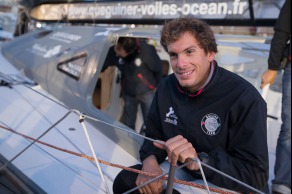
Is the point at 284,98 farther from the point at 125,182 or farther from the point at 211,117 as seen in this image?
the point at 125,182

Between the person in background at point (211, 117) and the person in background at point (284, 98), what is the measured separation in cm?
58

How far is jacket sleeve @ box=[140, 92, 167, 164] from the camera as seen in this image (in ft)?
6.20

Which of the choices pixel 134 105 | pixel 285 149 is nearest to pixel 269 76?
pixel 285 149

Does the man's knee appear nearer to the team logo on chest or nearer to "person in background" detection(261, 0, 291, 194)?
the team logo on chest

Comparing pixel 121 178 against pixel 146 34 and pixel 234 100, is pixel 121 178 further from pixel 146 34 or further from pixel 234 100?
pixel 146 34

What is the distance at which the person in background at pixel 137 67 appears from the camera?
12.9 ft

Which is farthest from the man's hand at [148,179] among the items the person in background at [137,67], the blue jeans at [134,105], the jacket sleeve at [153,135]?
the blue jeans at [134,105]

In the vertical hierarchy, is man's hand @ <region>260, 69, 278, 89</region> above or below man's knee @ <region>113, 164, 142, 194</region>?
above

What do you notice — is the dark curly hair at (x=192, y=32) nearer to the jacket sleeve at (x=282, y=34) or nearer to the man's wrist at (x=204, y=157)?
the man's wrist at (x=204, y=157)

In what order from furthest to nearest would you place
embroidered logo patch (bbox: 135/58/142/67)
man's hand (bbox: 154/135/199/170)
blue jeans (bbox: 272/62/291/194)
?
embroidered logo patch (bbox: 135/58/142/67)
blue jeans (bbox: 272/62/291/194)
man's hand (bbox: 154/135/199/170)

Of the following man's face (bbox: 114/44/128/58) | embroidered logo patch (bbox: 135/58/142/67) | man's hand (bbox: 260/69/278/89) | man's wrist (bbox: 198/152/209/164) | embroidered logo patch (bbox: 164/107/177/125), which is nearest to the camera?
man's wrist (bbox: 198/152/209/164)

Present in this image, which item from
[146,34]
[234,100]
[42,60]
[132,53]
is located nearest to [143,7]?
[132,53]

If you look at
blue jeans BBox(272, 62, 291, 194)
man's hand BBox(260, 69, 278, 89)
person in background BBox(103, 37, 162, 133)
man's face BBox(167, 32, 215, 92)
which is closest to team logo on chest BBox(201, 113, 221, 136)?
man's face BBox(167, 32, 215, 92)

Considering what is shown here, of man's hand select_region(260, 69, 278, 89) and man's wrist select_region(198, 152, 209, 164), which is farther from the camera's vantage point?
man's hand select_region(260, 69, 278, 89)
